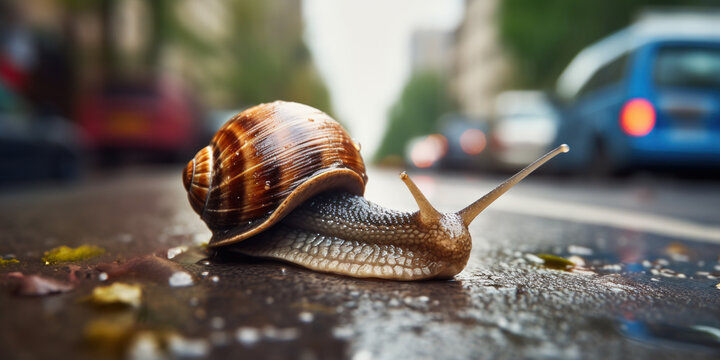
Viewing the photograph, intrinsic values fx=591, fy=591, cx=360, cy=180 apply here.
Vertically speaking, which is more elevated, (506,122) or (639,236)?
(506,122)

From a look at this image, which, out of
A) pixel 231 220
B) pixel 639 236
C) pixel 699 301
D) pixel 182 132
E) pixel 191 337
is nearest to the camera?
pixel 191 337

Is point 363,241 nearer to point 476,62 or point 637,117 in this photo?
point 637,117

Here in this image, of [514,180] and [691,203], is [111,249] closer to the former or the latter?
[514,180]

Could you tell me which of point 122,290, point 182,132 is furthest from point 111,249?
point 182,132

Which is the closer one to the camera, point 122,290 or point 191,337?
point 191,337

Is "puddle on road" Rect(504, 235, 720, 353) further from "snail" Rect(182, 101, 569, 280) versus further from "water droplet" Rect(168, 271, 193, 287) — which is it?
"water droplet" Rect(168, 271, 193, 287)

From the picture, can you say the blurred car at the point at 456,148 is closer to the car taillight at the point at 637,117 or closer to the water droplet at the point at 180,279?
the car taillight at the point at 637,117

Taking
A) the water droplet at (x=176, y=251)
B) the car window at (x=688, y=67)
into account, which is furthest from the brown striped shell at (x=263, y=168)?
the car window at (x=688, y=67)
